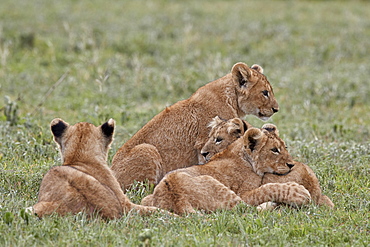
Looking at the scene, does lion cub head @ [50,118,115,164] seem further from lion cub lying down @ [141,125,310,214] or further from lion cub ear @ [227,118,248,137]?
lion cub ear @ [227,118,248,137]

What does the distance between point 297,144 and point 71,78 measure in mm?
7305

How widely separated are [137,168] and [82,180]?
1739 millimetres

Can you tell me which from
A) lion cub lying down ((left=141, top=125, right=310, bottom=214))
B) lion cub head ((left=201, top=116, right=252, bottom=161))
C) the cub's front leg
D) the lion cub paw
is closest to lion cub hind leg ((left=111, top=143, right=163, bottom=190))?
lion cub head ((left=201, top=116, right=252, bottom=161))

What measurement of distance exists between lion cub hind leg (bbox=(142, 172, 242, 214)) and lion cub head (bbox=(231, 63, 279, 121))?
84.8 inches

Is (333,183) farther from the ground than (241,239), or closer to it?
closer to it

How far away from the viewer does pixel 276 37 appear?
20.2 m

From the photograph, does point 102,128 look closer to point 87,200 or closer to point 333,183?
point 87,200

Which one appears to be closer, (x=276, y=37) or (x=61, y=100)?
(x=61, y=100)

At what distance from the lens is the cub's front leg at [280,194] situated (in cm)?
635

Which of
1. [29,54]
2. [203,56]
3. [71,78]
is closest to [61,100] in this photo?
[71,78]

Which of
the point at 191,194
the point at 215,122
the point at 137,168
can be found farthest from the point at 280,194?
the point at 137,168

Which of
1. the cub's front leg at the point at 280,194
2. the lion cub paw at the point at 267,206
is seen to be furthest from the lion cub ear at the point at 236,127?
the lion cub paw at the point at 267,206

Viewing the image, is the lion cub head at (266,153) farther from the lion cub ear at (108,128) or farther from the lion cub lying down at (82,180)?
the lion cub ear at (108,128)

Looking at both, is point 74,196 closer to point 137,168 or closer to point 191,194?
point 191,194
